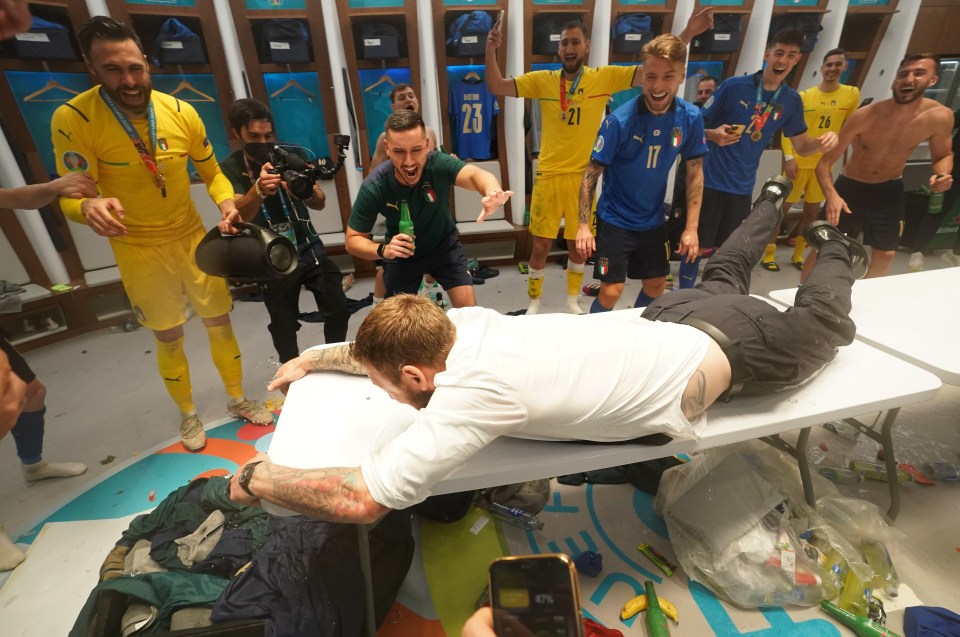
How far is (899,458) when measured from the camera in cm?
213

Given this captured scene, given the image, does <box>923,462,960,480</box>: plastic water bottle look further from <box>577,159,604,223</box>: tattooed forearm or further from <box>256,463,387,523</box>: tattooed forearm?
<box>256,463,387,523</box>: tattooed forearm

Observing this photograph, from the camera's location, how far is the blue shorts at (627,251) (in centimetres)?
265

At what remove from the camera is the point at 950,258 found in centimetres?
432

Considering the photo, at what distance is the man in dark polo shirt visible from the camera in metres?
2.01

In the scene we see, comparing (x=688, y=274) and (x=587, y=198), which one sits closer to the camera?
(x=587, y=198)

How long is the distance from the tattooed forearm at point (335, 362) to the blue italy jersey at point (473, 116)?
10.8 feet

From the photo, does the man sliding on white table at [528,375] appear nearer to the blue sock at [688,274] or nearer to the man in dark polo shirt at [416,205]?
the man in dark polo shirt at [416,205]

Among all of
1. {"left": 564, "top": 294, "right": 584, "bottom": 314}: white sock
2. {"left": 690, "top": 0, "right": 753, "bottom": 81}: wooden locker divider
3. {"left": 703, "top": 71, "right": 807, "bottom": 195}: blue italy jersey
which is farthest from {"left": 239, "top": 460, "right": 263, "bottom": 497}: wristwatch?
{"left": 690, "top": 0, "right": 753, "bottom": 81}: wooden locker divider

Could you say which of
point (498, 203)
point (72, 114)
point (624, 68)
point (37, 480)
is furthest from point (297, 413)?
point (624, 68)

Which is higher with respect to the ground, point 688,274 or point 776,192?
point 776,192

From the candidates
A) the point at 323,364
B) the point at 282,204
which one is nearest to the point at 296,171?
the point at 282,204

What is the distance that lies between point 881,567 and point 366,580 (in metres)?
1.70

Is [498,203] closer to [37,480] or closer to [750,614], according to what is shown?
[750,614]

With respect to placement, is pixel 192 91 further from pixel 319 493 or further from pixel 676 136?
pixel 319 493
